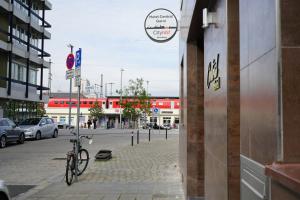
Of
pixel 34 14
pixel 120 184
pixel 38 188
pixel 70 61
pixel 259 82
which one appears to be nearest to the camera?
pixel 259 82

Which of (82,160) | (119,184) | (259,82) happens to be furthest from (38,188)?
(259,82)

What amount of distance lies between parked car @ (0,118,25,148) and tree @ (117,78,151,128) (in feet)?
168

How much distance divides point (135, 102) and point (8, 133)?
54.6 m

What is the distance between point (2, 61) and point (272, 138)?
35028mm

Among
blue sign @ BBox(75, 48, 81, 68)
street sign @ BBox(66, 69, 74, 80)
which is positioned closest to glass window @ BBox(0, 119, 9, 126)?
street sign @ BBox(66, 69, 74, 80)

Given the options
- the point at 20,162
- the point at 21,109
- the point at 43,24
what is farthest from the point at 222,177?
the point at 43,24

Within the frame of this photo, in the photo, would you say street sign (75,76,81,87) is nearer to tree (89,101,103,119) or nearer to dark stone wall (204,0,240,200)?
dark stone wall (204,0,240,200)

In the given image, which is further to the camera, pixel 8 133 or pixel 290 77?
pixel 8 133

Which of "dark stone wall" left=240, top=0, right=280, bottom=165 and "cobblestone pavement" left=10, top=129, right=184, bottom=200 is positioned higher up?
"dark stone wall" left=240, top=0, right=280, bottom=165

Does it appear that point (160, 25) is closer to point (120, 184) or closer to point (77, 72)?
point (77, 72)

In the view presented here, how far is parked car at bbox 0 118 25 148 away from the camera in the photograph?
22.5 metres

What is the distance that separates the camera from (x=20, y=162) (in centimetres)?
Answer: 1549

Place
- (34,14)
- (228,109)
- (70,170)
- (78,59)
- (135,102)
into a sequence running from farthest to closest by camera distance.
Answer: (135,102) < (34,14) < (78,59) < (70,170) < (228,109)

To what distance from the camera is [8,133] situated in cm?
2323
